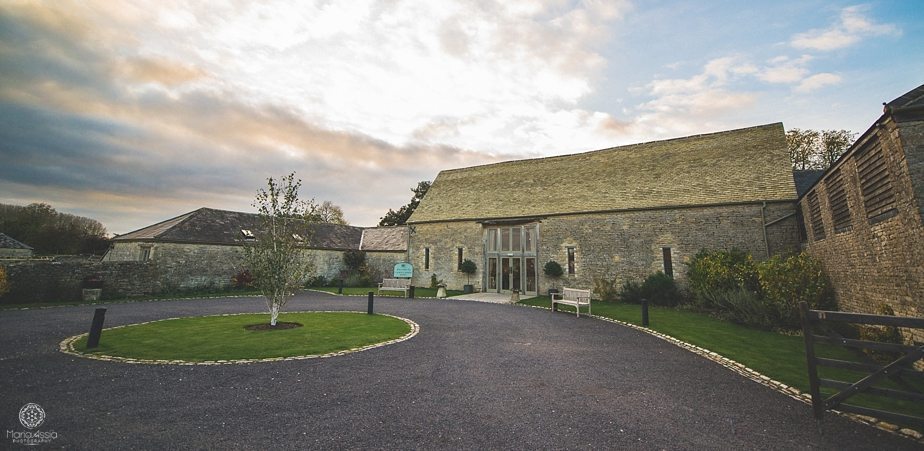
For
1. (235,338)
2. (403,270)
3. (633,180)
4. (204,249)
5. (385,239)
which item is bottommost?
(235,338)

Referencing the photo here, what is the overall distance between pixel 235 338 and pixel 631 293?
16798mm

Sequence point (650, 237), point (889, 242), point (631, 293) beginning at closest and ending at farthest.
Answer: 1. point (889, 242)
2. point (631, 293)
3. point (650, 237)

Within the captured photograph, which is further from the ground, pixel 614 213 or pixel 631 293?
pixel 614 213

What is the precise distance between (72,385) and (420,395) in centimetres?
553

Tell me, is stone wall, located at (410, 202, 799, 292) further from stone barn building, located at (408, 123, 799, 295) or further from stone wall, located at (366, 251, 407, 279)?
stone wall, located at (366, 251, 407, 279)

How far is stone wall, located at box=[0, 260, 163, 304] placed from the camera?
48.7 ft

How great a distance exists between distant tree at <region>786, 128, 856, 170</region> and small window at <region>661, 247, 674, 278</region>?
55.4 feet

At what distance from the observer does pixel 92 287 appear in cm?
1642

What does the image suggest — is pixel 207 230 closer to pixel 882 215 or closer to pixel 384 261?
pixel 384 261

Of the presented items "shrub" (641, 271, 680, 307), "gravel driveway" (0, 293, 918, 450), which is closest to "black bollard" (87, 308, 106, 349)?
"gravel driveway" (0, 293, 918, 450)

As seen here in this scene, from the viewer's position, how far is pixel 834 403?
434 centimetres

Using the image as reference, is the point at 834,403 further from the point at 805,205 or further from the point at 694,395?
the point at 805,205

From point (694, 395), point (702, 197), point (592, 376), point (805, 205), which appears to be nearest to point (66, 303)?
point (592, 376)

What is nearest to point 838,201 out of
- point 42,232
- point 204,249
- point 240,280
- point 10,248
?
point 240,280
